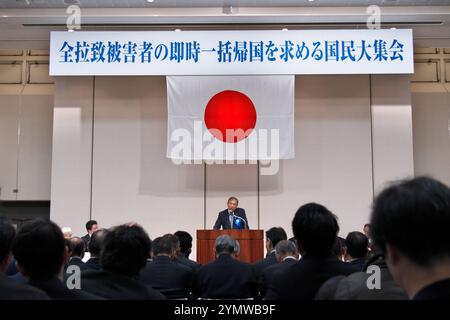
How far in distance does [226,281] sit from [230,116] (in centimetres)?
458

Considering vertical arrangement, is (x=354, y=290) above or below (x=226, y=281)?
above

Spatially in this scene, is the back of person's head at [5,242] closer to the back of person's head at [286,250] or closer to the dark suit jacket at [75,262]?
the dark suit jacket at [75,262]

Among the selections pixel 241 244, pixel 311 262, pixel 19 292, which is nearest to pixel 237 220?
pixel 241 244

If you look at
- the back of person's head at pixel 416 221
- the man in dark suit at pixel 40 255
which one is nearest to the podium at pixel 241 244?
the man in dark suit at pixel 40 255

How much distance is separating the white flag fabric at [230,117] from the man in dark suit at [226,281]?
13.7 feet

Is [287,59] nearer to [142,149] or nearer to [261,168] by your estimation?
[261,168]

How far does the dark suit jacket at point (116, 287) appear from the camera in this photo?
5.98ft

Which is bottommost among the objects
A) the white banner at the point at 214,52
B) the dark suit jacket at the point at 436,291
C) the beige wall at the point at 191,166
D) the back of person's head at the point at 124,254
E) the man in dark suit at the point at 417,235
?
the back of person's head at the point at 124,254

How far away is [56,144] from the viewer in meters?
8.14

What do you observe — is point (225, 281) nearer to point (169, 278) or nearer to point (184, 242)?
point (169, 278)

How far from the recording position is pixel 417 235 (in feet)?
3.10

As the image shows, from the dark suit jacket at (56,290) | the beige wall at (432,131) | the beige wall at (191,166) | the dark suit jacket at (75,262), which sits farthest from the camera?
the beige wall at (432,131)

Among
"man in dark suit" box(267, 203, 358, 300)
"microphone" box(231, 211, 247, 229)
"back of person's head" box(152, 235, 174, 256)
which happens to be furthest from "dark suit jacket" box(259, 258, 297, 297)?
"microphone" box(231, 211, 247, 229)
